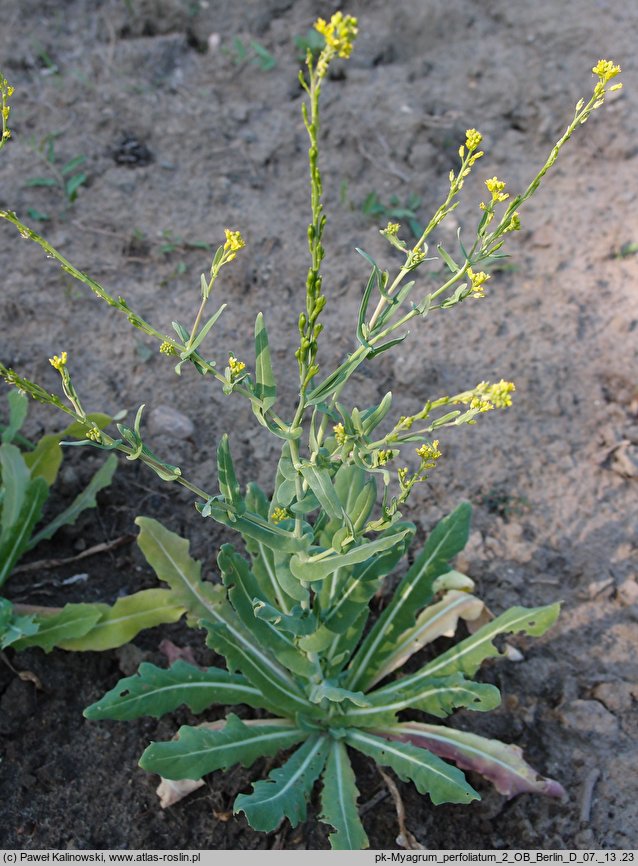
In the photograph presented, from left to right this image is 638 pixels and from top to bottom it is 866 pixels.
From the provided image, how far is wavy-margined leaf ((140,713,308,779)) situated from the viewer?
2.41 m

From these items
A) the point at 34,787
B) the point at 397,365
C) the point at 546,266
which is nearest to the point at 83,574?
the point at 34,787

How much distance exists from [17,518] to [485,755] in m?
2.01

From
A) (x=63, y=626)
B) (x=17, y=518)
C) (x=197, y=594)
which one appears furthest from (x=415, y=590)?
(x=17, y=518)

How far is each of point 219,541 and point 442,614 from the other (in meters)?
1.04

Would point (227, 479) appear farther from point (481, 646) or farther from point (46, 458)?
point (46, 458)

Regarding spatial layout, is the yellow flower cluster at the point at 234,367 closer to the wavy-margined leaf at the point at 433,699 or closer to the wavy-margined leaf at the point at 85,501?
the wavy-margined leaf at the point at 433,699

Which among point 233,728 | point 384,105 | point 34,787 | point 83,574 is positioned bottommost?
point 34,787

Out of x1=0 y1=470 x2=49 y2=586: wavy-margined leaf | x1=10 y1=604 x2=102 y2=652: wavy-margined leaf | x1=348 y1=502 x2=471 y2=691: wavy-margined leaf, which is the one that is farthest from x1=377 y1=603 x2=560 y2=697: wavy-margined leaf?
x1=0 y1=470 x2=49 y2=586: wavy-margined leaf

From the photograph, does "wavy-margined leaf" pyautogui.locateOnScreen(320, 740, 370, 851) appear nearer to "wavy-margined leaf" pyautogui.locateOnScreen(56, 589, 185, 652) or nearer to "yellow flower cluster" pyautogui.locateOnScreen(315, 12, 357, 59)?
"wavy-margined leaf" pyautogui.locateOnScreen(56, 589, 185, 652)

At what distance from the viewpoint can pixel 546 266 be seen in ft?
15.1

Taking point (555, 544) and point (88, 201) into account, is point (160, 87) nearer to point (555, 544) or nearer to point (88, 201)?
point (88, 201)

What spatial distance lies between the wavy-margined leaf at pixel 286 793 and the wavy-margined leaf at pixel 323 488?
0.96 meters

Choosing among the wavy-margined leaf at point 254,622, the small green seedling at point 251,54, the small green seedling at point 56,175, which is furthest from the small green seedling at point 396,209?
the wavy-margined leaf at point 254,622

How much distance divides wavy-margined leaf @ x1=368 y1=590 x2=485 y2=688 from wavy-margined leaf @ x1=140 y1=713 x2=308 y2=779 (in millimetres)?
480
